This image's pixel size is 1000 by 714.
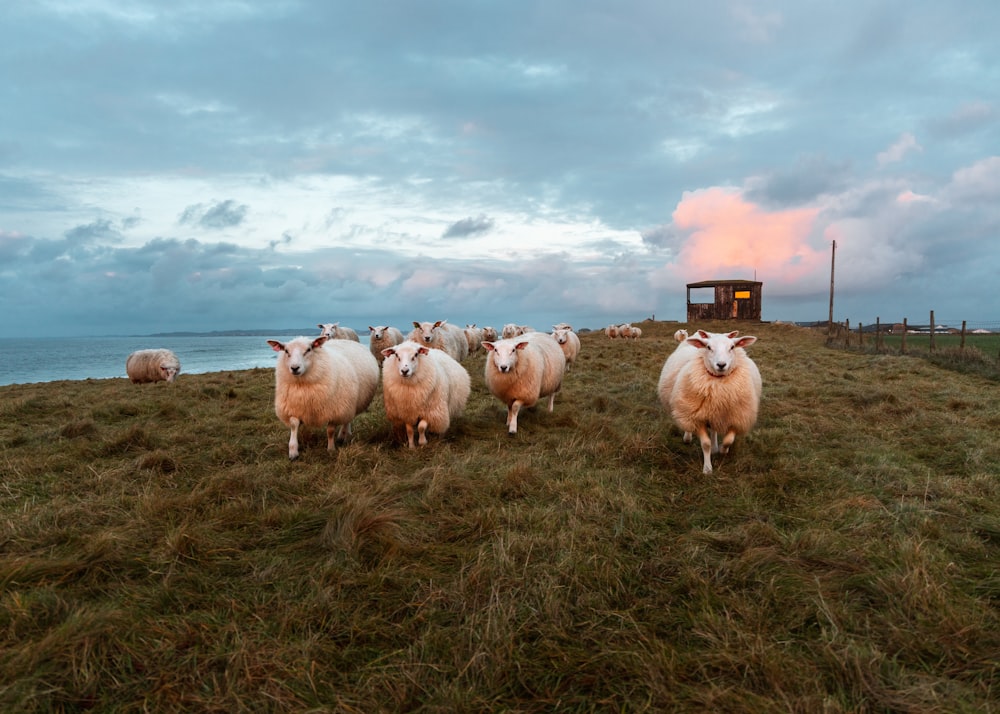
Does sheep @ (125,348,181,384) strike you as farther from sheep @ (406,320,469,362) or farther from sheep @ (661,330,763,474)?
sheep @ (661,330,763,474)

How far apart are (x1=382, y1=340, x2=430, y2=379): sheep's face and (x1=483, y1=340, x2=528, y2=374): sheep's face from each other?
1.35 meters

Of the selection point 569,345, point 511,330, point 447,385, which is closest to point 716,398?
point 447,385

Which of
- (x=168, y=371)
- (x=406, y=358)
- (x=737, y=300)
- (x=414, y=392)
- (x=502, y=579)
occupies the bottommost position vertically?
(x=502, y=579)

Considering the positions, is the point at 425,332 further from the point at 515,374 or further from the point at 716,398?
the point at 716,398

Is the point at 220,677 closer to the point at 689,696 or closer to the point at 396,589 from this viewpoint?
the point at 396,589

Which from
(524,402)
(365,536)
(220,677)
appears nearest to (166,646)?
(220,677)

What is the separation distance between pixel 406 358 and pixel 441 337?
31.5 ft

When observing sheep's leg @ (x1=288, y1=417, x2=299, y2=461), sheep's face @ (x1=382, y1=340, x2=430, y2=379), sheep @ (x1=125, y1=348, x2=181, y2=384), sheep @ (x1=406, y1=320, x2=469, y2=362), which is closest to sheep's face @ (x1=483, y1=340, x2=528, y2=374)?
sheep's face @ (x1=382, y1=340, x2=430, y2=379)

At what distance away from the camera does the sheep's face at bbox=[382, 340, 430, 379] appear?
7554 millimetres

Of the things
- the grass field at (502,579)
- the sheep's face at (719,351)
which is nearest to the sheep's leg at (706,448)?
the grass field at (502,579)

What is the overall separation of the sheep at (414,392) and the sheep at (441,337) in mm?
6890

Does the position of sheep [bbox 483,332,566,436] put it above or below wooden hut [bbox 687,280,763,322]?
below

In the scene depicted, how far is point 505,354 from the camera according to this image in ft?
29.2

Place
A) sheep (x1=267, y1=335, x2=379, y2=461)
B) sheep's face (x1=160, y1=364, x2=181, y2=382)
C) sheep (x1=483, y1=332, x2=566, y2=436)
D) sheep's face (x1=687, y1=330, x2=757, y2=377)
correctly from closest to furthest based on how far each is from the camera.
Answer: sheep's face (x1=687, y1=330, x2=757, y2=377), sheep (x1=267, y1=335, x2=379, y2=461), sheep (x1=483, y1=332, x2=566, y2=436), sheep's face (x1=160, y1=364, x2=181, y2=382)
